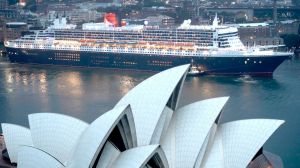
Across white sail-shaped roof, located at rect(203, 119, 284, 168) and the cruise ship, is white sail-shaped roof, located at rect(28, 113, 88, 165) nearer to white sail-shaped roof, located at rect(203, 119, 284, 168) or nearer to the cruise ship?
white sail-shaped roof, located at rect(203, 119, 284, 168)

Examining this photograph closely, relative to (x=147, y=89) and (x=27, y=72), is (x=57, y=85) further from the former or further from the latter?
(x=147, y=89)

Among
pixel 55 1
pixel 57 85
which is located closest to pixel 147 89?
pixel 57 85

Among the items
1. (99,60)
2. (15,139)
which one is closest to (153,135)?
(15,139)

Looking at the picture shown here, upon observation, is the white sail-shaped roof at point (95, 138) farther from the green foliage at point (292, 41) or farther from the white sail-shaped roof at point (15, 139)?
the green foliage at point (292, 41)

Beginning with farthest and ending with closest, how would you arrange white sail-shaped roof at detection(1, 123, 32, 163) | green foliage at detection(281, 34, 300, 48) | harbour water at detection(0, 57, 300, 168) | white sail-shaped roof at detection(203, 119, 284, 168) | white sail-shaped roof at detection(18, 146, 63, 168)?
green foliage at detection(281, 34, 300, 48), harbour water at detection(0, 57, 300, 168), white sail-shaped roof at detection(1, 123, 32, 163), white sail-shaped roof at detection(203, 119, 284, 168), white sail-shaped roof at detection(18, 146, 63, 168)


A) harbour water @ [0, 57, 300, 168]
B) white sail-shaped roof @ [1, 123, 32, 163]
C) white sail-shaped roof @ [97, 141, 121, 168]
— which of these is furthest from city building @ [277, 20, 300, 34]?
white sail-shaped roof @ [97, 141, 121, 168]

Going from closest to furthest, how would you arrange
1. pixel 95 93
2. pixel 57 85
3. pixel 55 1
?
pixel 95 93 < pixel 57 85 < pixel 55 1

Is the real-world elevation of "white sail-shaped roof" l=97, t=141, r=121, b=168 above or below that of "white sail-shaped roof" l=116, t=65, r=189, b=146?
below
